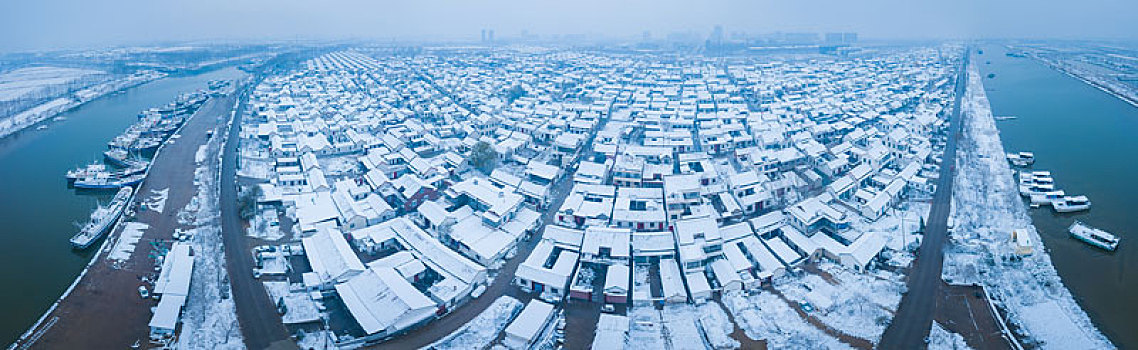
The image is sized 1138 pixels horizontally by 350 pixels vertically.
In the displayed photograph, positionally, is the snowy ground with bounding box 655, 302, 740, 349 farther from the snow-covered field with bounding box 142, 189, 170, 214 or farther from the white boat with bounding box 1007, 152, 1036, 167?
the white boat with bounding box 1007, 152, 1036, 167

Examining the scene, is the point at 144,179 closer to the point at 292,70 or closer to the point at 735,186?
the point at 735,186

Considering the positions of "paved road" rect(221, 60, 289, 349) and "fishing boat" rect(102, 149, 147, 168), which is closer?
"paved road" rect(221, 60, 289, 349)

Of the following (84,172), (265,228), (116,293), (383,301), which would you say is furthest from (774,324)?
(84,172)

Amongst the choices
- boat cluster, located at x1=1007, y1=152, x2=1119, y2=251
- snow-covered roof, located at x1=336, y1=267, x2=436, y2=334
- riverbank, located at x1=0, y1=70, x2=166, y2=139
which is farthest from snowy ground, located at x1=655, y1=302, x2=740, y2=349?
riverbank, located at x1=0, y1=70, x2=166, y2=139

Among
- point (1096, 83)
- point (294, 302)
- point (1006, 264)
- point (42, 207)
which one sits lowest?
point (294, 302)

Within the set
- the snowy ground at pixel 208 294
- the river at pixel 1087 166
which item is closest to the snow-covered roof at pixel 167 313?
the snowy ground at pixel 208 294

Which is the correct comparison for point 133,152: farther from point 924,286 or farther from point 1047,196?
point 1047,196

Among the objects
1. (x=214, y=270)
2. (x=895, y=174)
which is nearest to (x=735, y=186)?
(x=895, y=174)
